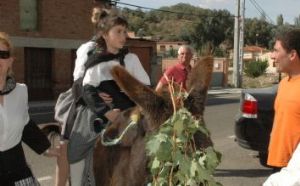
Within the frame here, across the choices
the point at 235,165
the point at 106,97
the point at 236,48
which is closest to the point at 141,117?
the point at 106,97

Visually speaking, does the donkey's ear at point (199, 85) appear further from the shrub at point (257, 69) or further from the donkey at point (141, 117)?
the shrub at point (257, 69)

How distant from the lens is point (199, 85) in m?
2.32

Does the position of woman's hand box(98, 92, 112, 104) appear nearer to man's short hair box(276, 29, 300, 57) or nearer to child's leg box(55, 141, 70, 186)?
child's leg box(55, 141, 70, 186)

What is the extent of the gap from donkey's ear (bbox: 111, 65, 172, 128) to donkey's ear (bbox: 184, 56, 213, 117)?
0.14 meters

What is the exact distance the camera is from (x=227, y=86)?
40438 millimetres

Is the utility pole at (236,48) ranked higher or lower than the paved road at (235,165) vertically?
higher

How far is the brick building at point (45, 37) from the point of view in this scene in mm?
23578

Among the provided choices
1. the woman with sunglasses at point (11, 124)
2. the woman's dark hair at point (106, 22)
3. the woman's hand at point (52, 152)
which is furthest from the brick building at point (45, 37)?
the woman's dark hair at point (106, 22)

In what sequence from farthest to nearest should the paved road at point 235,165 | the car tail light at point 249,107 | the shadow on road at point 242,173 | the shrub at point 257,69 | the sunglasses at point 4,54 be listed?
the shrub at point 257,69
the shadow on road at point 242,173
the car tail light at point 249,107
the paved road at point 235,165
the sunglasses at point 4,54

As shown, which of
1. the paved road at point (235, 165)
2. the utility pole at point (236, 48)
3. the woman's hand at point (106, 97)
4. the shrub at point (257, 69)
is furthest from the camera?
the shrub at point (257, 69)

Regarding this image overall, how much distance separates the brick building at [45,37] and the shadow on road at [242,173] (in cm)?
1659

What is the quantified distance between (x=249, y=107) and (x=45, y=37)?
18118 millimetres

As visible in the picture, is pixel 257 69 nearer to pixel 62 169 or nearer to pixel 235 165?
pixel 235 165

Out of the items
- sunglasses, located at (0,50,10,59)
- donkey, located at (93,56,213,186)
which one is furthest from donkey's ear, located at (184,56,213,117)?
sunglasses, located at (0,50,10,59)
